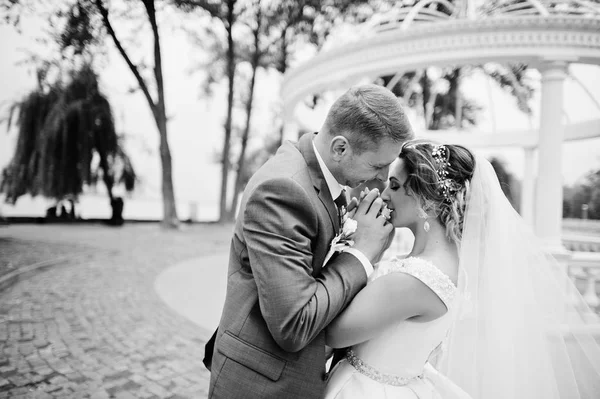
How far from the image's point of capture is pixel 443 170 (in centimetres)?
203

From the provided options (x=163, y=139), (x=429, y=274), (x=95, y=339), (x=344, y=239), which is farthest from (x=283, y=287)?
(x=163, y=139)

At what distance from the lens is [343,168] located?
1.73 meters

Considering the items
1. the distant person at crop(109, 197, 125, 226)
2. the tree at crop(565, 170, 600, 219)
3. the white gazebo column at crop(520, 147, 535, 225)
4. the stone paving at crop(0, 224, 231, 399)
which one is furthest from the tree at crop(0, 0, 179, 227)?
the tree at crop(565, 170, 600, 219)

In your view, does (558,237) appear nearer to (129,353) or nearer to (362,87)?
(362,87)

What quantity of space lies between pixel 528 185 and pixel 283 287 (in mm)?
12826

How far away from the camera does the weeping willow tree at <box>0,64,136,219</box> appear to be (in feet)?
54.4

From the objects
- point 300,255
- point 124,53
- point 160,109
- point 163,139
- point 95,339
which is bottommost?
point 95,339

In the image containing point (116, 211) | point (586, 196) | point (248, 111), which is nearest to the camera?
point (586, 196)

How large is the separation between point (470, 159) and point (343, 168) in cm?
85

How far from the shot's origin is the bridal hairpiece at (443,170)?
2.00 metres

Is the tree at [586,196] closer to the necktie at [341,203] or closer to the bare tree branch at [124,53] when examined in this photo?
the necktie at [341,203]

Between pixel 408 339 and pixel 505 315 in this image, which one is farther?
pixel 505 315

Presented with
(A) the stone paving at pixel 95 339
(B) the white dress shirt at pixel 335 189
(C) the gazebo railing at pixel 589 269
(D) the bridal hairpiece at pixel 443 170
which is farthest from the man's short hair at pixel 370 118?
(C) the gazebo railing at pixel 589 269

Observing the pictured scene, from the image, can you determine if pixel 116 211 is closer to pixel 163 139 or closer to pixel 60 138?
pixel 60 138
